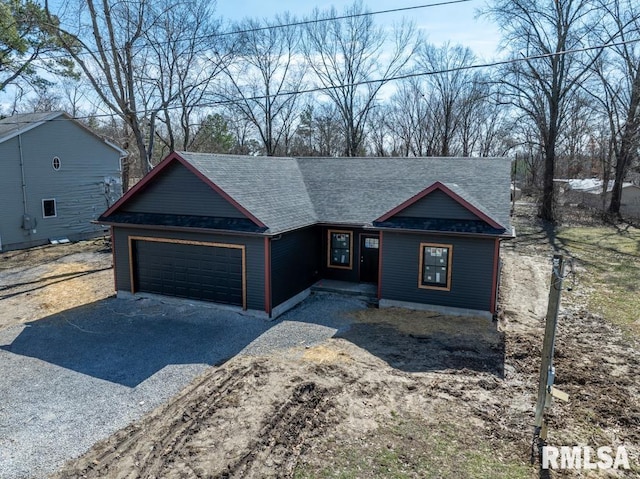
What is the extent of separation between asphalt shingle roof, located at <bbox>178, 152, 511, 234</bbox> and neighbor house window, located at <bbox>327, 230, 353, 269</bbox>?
0.77 metres

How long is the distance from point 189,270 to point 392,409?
8.15 m

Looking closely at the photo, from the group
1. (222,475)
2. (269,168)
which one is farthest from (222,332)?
(269,168)

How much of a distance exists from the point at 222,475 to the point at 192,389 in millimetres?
2702

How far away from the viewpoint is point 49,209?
23.5m

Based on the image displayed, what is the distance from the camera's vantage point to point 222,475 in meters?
6.05

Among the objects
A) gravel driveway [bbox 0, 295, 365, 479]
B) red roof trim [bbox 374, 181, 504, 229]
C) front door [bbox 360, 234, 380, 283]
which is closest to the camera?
gravel driveway [bbox 0, 295, 365, 479]

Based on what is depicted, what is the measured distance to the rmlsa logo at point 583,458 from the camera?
6230mm

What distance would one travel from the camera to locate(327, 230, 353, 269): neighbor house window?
1527cm

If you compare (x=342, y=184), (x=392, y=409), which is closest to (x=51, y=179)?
(x=342, y=184)

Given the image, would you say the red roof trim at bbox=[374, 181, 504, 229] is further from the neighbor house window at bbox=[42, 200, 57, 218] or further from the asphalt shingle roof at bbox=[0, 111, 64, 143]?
the neighbor house window at bbox=[42, 200, 57, 218]

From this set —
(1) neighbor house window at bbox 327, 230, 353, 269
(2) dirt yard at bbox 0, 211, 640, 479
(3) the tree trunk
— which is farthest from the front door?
(3) the tree trunk

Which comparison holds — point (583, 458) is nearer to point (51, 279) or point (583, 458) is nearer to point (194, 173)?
point (194, 173)

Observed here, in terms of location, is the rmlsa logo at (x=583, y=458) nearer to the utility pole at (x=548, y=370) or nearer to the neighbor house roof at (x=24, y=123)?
the utility pole at (x=548, y=370)

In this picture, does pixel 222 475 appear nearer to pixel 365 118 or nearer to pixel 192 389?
pixel 192 389
